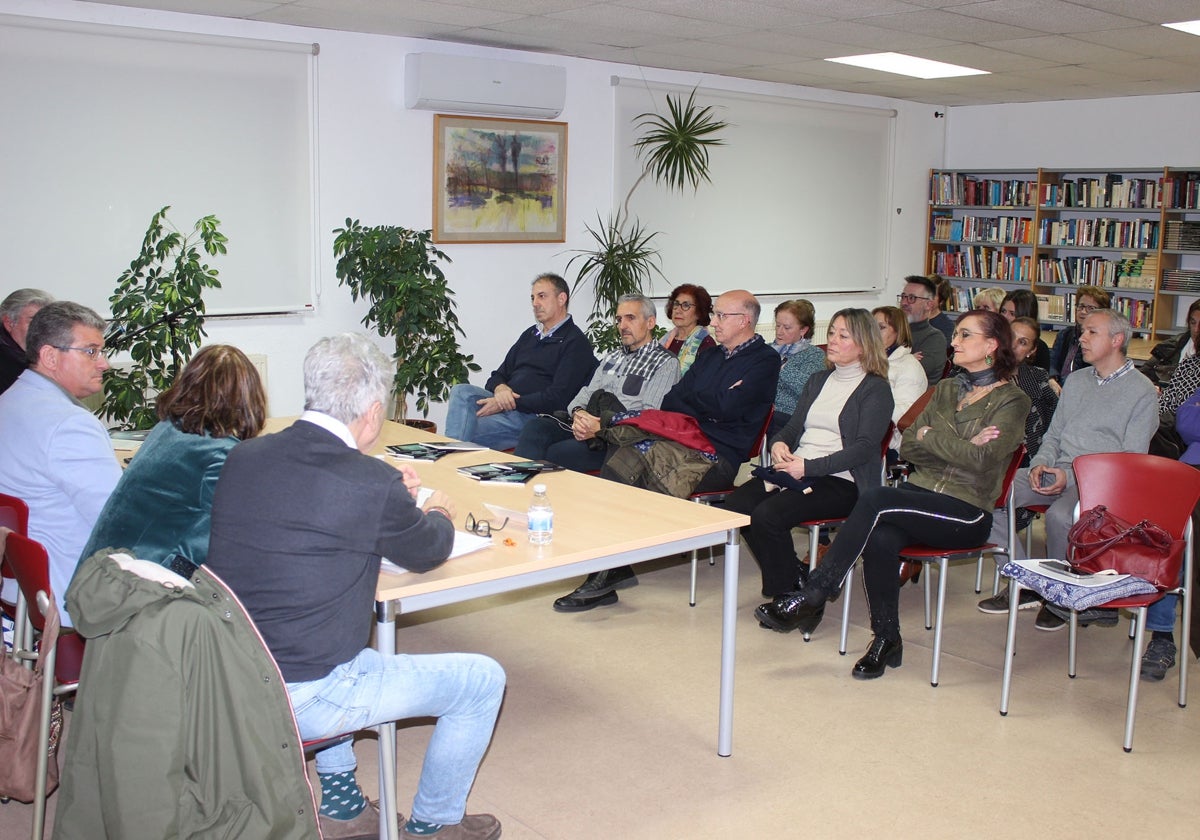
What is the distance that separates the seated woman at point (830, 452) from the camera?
4371mm

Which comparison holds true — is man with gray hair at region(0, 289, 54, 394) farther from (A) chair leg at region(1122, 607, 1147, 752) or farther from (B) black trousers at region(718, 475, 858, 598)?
(A) chair leg at region(1122, 607, 1147, 752)

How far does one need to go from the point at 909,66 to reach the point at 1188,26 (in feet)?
6.98

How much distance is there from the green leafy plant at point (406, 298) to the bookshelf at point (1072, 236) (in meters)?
5.38

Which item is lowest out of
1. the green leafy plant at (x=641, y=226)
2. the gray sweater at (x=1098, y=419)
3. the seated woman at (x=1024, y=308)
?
the gray sweater at (x=1098, y=419)

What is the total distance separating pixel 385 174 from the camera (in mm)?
7004

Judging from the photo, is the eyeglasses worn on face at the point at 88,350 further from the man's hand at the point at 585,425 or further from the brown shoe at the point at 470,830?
the man's hand at the point at 585,425

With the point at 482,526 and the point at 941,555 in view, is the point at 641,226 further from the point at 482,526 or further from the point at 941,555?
the point at 482,526

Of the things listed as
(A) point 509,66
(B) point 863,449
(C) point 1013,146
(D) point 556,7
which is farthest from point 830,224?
(B) point 863,449

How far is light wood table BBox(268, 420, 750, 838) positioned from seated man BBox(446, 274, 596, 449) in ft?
5.62

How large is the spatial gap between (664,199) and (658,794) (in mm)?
5903

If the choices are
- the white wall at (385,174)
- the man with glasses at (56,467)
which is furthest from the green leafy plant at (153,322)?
the man with glasses at (56,467)

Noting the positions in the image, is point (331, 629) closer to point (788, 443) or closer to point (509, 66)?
point (788, 443)

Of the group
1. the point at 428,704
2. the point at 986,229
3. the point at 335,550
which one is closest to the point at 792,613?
the point at 428,704

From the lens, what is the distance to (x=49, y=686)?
2662 millimetres
